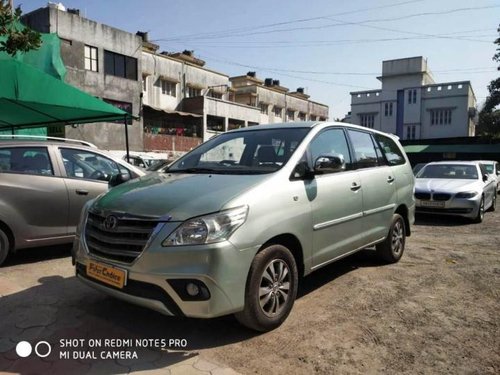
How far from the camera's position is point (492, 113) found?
115 ft

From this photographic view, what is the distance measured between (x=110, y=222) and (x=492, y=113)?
38070 millimetres

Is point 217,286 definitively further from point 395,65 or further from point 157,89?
point 395,65

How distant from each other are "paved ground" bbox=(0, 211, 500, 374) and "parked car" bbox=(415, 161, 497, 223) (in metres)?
4.61

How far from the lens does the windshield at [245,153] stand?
13.3ft

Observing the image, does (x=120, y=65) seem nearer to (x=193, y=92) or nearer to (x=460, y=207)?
(x=193, y=92)

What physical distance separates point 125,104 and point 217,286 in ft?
93.3

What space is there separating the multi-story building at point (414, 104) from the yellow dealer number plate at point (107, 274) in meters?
45.0

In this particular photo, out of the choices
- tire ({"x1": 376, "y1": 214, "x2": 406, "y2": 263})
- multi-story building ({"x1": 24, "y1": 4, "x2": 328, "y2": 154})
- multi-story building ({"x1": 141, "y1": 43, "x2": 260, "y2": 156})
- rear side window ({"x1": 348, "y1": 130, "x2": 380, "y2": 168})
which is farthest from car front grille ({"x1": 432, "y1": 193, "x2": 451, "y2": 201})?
multi-story building ({"x1": 141, "y1": 43, "x2": 260, "y2": 156})

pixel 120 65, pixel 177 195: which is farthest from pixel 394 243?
pixel 120 65

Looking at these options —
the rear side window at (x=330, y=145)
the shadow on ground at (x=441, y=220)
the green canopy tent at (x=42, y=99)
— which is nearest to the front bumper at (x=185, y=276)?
the rear side window at (x=330, y=145)

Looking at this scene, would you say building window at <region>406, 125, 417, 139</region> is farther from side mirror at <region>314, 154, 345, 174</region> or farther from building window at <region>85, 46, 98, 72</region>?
side mirror at <region>314, 154, 345, 174</region>

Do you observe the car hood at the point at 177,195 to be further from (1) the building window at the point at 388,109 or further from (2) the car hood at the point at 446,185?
(1) the building window at the point at 388,109

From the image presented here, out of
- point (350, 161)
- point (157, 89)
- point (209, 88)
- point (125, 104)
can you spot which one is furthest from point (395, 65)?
point (350, 161)

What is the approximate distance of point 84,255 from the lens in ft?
11.8
